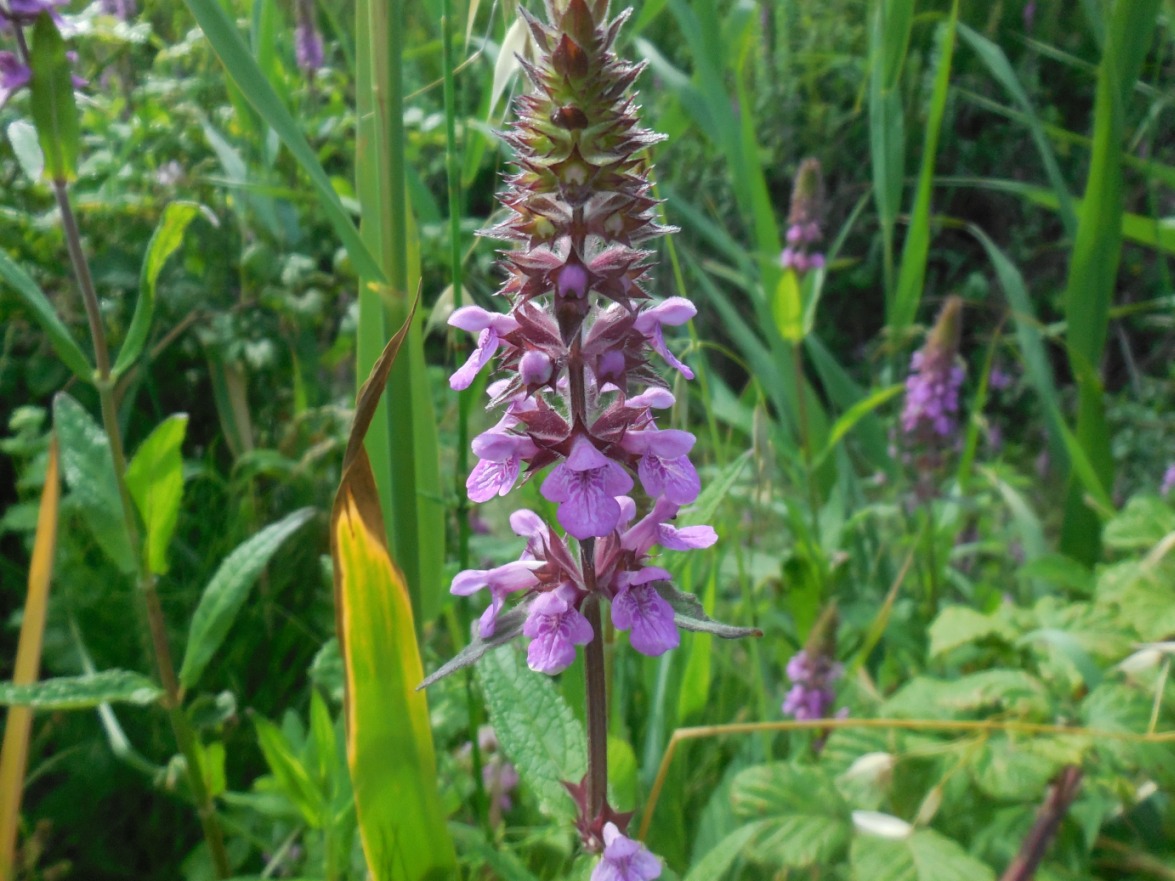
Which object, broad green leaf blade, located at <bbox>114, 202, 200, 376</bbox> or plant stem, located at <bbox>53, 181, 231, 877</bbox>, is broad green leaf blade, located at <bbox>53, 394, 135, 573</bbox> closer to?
plant stem, located at <bbox>53, 181, 231, 877</bbox>

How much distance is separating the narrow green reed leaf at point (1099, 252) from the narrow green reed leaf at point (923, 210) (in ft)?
0.95

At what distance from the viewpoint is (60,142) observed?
1.24 meters

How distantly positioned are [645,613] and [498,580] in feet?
0.48

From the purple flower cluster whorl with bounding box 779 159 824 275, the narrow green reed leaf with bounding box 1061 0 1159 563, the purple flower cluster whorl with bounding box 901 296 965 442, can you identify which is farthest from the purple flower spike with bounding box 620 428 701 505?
the purple flower cluster whorl with bounding box 901 296 965 442

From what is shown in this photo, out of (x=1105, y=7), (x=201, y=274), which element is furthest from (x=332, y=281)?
(x=1105, y=7)

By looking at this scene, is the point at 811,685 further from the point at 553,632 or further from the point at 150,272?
the point at 150,272

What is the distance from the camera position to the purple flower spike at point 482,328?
2.60 ft

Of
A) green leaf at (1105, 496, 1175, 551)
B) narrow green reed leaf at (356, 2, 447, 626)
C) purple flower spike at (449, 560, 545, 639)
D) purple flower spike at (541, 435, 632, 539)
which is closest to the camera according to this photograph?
purple flower spike at (541, 435, 632, 539)

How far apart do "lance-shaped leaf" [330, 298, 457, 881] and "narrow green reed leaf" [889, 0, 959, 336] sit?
1377 millimetres

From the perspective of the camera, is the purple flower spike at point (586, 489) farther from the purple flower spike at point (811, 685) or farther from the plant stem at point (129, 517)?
the purple flower spike at point (811, 685)

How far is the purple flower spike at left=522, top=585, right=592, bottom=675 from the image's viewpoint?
76 cm

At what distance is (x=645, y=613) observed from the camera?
787 mm

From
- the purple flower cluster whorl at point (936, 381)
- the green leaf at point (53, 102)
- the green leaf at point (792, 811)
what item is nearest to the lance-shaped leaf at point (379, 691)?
the green leaf at point (792, 811)

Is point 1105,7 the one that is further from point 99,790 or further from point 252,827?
point 99,790
